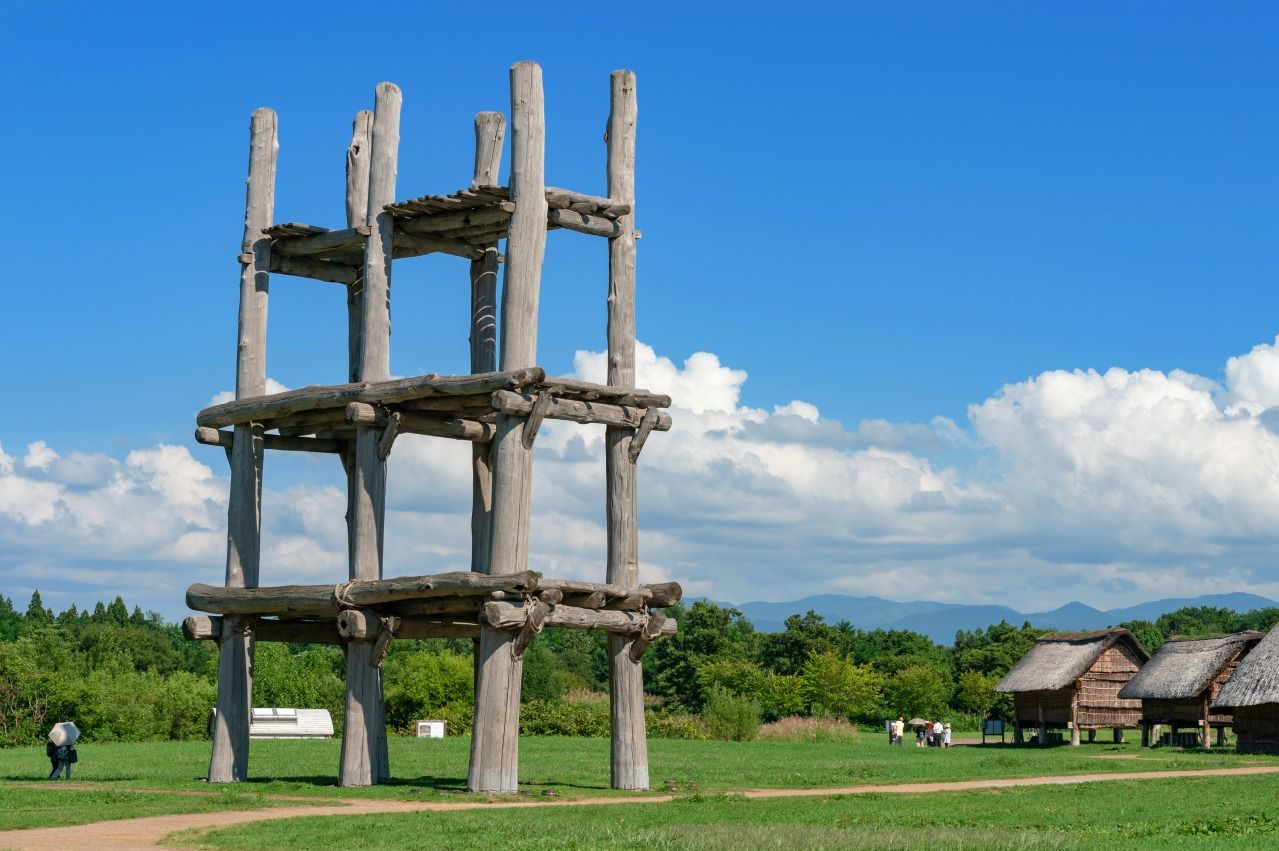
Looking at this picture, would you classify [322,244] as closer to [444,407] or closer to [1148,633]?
[444,407]

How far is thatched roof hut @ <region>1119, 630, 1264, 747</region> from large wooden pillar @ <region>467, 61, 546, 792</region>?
2973cm

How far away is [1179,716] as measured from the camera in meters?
51.9

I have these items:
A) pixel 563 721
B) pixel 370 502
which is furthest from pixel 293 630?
pixel 563 721

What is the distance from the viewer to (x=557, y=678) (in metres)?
77.6

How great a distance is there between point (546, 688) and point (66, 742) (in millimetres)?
42214

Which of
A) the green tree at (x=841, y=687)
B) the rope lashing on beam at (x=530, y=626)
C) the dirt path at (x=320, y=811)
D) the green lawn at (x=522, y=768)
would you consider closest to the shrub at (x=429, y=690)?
the green lawn at (x=522, y=768)

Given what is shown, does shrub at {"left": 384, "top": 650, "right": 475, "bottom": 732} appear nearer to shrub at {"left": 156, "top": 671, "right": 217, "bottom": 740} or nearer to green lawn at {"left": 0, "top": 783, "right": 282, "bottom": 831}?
shrub at {"left": 156, "top": 671, "right": 217, "bottom": 740}

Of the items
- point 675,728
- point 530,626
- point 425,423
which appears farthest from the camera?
point 675,728

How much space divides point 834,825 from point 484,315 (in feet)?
44.1

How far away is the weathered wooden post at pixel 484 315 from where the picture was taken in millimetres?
31391

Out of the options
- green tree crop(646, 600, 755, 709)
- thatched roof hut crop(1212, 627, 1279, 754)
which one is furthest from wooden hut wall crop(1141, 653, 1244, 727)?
→ green tree crop(646, 600, 755, 709)

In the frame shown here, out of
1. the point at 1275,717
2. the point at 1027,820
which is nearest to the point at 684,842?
the point at 1027,820

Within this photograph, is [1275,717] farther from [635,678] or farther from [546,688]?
[546,688]

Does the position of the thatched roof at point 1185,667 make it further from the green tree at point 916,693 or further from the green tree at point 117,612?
the green tree at point 117,612
